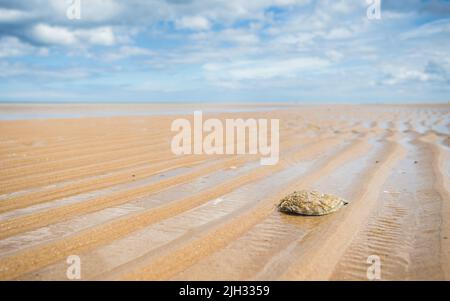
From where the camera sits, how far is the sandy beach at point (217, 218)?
3332 mm

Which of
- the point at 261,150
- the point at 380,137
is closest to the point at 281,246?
the point at 261,150

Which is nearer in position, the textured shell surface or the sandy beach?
the sandy beach

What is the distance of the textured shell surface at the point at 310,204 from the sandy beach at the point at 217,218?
12cm

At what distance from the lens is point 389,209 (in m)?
4.94

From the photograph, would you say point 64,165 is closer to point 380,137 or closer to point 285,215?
point 285,215

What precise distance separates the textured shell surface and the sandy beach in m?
0.12

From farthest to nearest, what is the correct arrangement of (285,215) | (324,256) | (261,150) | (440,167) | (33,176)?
1. (261,150)
2. (440,167)
3. (33,176)
4. (285,215)
5. (324,256)

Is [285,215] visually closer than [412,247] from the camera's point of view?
No

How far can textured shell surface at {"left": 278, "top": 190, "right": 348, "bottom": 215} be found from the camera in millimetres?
4699

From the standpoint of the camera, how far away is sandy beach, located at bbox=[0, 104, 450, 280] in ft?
10.9

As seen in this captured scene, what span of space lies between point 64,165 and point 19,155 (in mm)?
1817

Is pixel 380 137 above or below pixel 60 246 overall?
above

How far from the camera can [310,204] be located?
15.5 feet
